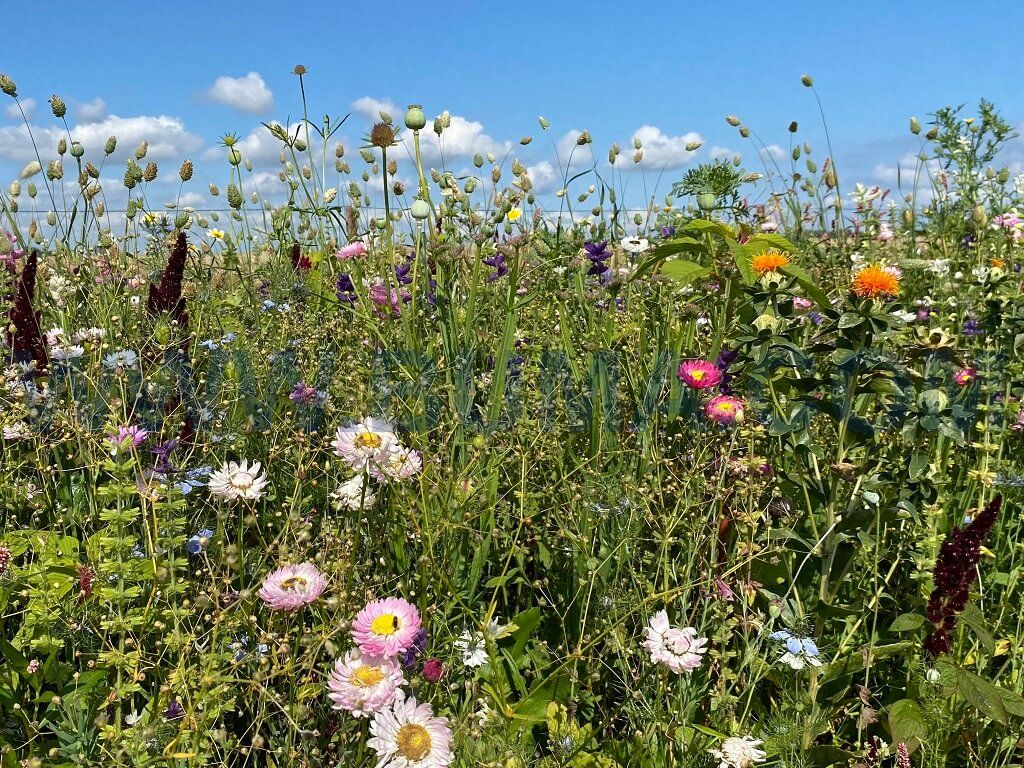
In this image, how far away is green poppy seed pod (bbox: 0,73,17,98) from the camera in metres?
3.64

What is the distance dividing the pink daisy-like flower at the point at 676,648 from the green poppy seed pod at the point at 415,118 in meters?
1.87

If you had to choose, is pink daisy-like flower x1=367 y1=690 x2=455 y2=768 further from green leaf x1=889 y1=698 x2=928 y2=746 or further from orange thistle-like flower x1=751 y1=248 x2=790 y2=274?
orange thistle-like flower x1=751 y1=248 x2=790 y2=274

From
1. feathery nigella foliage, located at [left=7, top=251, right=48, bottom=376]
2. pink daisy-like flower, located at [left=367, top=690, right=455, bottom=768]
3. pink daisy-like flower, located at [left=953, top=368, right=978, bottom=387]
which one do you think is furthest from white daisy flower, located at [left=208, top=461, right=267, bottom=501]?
pink daisy-like flower, located at [left=953, top=368, right=978, bottom=387]

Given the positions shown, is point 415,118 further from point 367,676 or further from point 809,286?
point 367,676

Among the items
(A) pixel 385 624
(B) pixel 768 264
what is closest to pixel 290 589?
(A) pixel 385 624

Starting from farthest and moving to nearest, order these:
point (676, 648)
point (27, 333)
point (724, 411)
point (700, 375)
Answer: point (27, 333)
point (700, 375)
point (724, 411)
point (676, 648)

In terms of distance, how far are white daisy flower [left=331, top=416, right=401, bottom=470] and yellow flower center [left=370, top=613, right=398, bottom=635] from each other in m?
0.34

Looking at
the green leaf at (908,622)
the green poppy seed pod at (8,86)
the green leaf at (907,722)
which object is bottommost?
the green leaf at (907,722)

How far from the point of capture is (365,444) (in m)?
1.60

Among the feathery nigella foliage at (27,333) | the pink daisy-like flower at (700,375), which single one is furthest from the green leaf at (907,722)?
the feathery nigella foliage at (27,333)

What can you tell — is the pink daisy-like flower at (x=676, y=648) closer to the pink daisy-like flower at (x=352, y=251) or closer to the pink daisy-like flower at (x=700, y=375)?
the pink daisy-like flower at (x=700, y=375)

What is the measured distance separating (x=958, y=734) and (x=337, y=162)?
12.1 feet

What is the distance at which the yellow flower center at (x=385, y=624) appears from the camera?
1300mm

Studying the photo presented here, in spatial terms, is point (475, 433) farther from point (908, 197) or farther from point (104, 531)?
point (908, 197)
